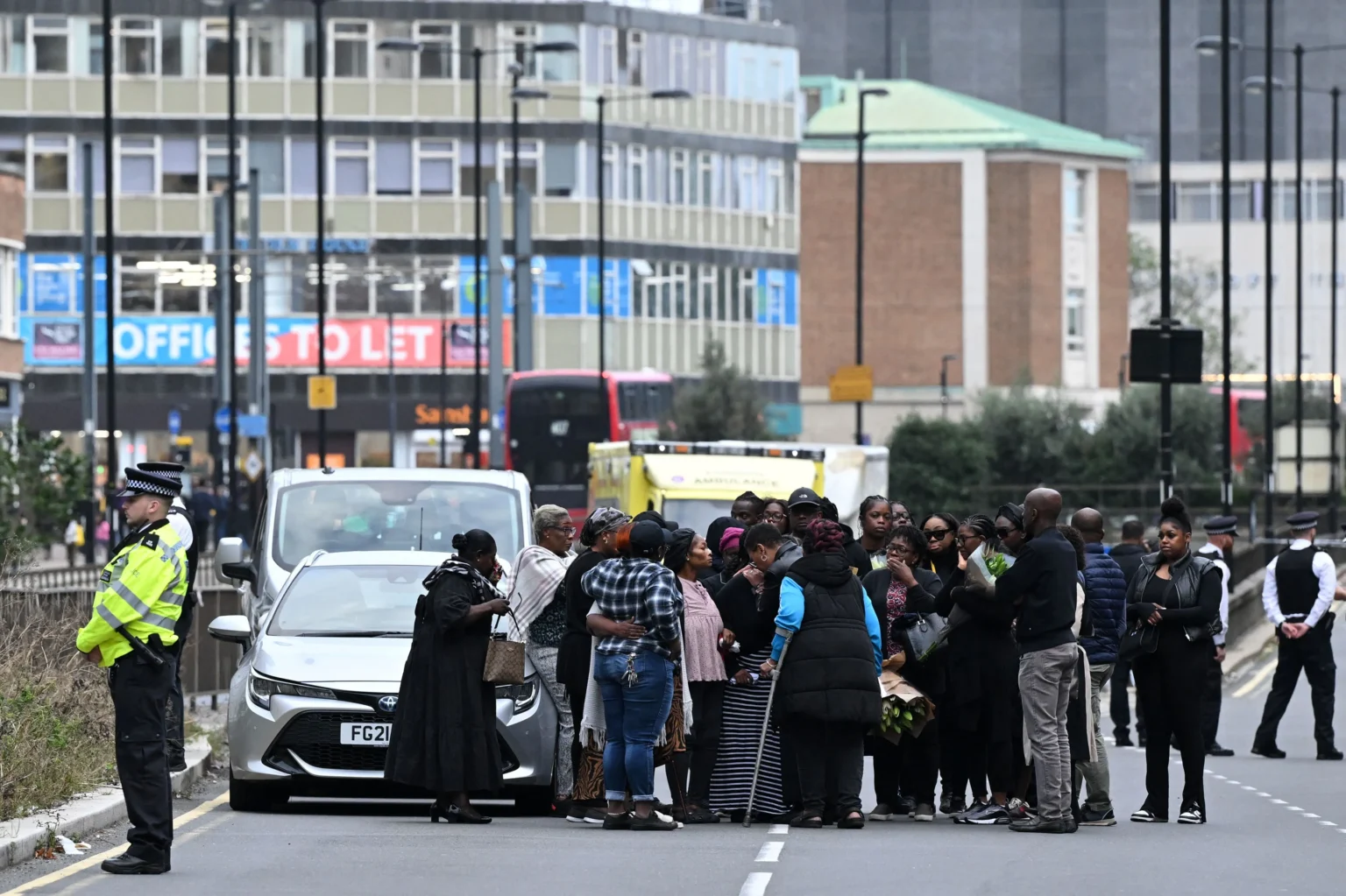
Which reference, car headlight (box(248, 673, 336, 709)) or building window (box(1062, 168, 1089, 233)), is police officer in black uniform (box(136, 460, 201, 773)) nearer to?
car headlight (box(248, 673, 336, 709))

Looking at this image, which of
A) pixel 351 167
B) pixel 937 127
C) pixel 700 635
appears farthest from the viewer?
pixel 937 127

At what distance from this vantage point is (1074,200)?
4104 inches

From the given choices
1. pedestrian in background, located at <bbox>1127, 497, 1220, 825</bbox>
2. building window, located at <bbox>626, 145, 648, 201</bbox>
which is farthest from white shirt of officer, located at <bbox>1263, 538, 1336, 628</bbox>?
building window, located at <bbox>626, 145, 648, 201</bbox>

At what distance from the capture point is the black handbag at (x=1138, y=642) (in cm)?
1541

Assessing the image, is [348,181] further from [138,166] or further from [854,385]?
[854,385]

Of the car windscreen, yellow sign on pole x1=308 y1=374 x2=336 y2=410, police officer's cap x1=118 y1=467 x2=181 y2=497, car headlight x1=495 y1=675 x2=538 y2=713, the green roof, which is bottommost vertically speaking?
car headlight x1=495 y1=675 x2=538 y2=713

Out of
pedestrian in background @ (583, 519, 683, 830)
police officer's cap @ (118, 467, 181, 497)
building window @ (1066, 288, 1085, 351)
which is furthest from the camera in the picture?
building window @ (1066, 288, 1085, 351)

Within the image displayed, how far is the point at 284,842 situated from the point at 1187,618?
5378 mm

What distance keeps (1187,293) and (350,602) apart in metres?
112

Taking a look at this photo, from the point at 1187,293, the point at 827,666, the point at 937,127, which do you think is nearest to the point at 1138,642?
the point at 827,666

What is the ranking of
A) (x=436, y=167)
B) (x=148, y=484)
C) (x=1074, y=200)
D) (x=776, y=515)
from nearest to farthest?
1. (x=148, y=484)
2. (x=776, y=515)
3. (x=436, y=167)
4. (x=1074, y=200)

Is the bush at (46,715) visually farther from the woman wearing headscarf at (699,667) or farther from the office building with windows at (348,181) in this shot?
the office building with windows at (348,181)

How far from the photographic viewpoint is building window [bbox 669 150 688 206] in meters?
84.8

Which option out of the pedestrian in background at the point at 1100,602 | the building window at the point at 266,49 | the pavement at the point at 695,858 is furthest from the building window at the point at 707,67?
the pavement at the point at 695,858
